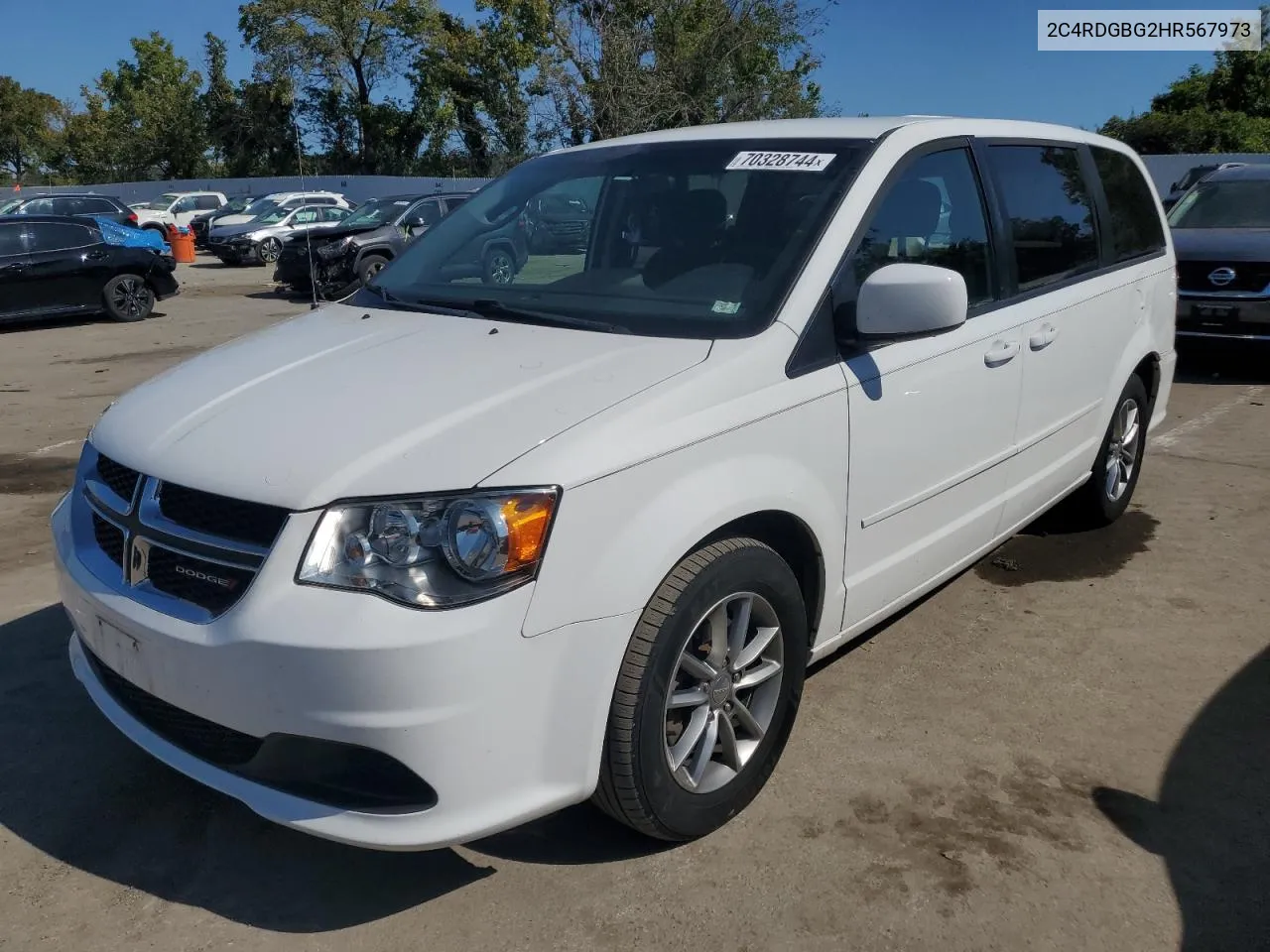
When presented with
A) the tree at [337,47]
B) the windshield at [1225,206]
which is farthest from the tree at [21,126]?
the windshield at [1225,206]

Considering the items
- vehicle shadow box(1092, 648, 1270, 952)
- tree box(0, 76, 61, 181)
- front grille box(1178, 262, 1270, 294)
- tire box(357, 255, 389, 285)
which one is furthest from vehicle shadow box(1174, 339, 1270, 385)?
tree box(0, 76, 61, 181)

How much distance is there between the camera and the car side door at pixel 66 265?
47.2 feet

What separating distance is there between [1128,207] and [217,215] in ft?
97.4

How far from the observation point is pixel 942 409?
3459 millimetres

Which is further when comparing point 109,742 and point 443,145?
point 443,145

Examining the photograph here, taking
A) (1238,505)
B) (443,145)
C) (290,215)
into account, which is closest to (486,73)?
(443,145)

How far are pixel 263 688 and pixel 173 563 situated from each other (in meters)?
0.44

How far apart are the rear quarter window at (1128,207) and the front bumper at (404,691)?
358 cm

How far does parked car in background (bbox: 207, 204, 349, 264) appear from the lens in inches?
1009

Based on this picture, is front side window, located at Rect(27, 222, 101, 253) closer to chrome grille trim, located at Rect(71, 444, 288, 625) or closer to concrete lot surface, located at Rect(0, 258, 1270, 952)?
concrete lot surface, located at Rect(0, 258, 1270, 952)

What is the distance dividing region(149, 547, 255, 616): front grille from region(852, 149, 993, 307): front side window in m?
1.90

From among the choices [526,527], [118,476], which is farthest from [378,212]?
[526,527]

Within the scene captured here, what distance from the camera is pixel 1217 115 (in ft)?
132

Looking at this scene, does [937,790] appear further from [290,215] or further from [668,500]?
[290,215]
